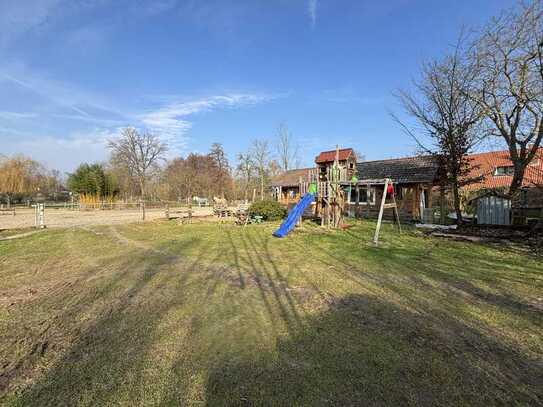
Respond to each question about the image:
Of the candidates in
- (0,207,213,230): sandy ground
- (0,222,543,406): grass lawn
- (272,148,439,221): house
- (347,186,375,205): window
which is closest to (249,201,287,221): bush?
(272,148,439,221): house

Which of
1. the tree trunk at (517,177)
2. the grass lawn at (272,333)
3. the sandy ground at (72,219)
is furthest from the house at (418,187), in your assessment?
the sandy ground at (72,219)

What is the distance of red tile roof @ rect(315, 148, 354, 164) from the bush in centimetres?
667

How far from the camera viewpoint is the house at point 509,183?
14940mm

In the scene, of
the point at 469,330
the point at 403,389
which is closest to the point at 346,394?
the point at 403,389

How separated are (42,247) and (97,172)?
3206cm

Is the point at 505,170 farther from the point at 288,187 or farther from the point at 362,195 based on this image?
the point at 288,187

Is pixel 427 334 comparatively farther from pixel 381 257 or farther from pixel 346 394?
pixel 381 257

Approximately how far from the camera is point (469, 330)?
3.89m

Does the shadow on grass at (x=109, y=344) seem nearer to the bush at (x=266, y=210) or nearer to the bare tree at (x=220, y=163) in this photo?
the bush at (x=266, y=210)

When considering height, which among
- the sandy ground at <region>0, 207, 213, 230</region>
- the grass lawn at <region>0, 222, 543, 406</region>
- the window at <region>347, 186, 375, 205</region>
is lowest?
the grass lawn at <region>0, 222, 543, 406</region>

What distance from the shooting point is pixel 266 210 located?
797 inches

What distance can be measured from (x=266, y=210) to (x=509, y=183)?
21.9m

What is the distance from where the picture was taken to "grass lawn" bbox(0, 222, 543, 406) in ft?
8.96

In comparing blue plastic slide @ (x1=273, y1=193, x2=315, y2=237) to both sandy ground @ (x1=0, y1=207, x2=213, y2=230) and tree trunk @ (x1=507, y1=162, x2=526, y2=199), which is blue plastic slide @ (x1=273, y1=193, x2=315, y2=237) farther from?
sandy ground @ (x1=0, y1=207, x2=213, y2=230)
